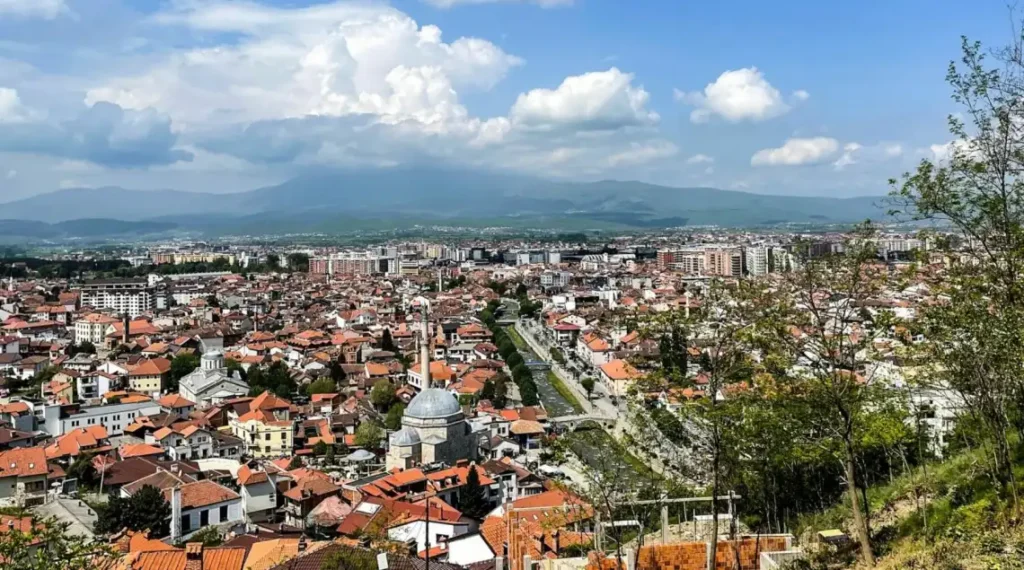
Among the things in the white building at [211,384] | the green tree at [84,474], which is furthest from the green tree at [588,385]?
the green tree at [84,474]

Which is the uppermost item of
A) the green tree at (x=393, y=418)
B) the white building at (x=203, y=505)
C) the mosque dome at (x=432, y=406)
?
the mosque dome at (x=432, y=406)

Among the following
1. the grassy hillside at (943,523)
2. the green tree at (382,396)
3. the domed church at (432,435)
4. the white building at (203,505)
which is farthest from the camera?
the green tree at (382,396)

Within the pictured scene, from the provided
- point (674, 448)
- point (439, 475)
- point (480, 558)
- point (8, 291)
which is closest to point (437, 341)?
point (439, 475)

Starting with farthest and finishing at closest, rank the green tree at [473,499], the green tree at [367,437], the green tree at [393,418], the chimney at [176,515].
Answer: the green tree at [393,418]
the green tree at [367,437]
the green tree at [473,499]
the chimney at [176,515]

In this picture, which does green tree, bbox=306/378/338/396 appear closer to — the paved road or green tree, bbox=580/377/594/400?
the paved road

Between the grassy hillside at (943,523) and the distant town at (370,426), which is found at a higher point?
the grassy hillside at (943,523)

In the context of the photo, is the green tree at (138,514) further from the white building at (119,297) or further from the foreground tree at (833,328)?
the white building at (119,297)
